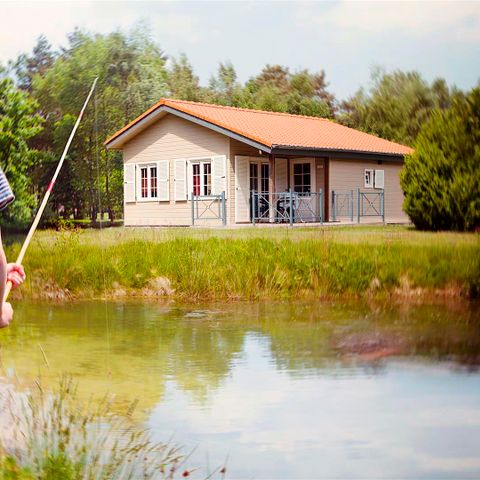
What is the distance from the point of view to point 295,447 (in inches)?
99.0

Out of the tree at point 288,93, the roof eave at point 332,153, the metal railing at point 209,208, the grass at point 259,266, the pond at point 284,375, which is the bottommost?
the pond at point 284,375

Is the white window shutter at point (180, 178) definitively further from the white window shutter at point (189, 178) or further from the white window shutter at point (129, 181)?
the white window shutter at point (129, 181)

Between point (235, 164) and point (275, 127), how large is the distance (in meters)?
0.48

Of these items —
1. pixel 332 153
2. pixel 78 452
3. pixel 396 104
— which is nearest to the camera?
pixel 78 452

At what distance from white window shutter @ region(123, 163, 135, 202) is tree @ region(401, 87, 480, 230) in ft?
7.86

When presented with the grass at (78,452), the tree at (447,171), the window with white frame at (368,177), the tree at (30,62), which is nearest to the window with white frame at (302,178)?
the window with white frame at (368,177)

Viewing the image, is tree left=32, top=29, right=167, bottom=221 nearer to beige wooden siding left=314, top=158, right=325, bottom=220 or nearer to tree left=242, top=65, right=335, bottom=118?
tree left=242, top=65, right=335, bottom=118

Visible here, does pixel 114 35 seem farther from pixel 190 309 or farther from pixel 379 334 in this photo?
pixel 379 334

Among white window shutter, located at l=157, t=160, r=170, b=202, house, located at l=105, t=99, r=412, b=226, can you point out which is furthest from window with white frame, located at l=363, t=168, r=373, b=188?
white window shutter, located at l=157, t=160, r=170, b=202

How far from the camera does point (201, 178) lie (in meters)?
7.33

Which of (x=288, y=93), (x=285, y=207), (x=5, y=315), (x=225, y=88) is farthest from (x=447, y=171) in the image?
(x=5, y=315)

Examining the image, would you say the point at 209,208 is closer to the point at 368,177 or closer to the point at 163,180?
the point at 163,180

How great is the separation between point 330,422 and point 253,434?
0.31 metres

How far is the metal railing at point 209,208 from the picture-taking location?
251 inches
